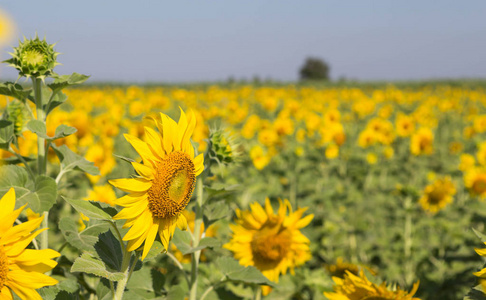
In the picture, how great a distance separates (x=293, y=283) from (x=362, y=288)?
171cm

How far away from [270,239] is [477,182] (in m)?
3.43

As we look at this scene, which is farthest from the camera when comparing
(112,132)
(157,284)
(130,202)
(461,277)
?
(112,132)

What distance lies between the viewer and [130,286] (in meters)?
1.52

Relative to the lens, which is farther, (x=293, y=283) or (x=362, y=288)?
(x=293, y=283)

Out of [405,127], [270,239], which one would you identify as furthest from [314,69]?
[270,239]

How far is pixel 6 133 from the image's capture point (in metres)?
1.43

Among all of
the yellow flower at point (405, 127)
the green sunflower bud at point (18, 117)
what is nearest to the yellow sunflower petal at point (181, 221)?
the green sunflower bud at point (18, 117)

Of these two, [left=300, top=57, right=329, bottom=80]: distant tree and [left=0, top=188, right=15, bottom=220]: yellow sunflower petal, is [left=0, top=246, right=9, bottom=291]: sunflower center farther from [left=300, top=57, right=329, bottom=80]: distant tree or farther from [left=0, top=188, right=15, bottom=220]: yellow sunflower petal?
[left=300, top=57, right=329, bottom=80]: distant tree

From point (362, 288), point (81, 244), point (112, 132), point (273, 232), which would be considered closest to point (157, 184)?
point (81, 244)

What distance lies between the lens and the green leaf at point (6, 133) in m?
1.40

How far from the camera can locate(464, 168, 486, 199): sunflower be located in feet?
14.8

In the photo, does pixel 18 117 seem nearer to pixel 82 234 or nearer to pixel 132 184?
pixel 82 234

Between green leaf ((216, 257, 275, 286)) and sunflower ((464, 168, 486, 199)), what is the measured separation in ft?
12.5

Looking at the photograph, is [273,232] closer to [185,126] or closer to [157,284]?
[157,284]
